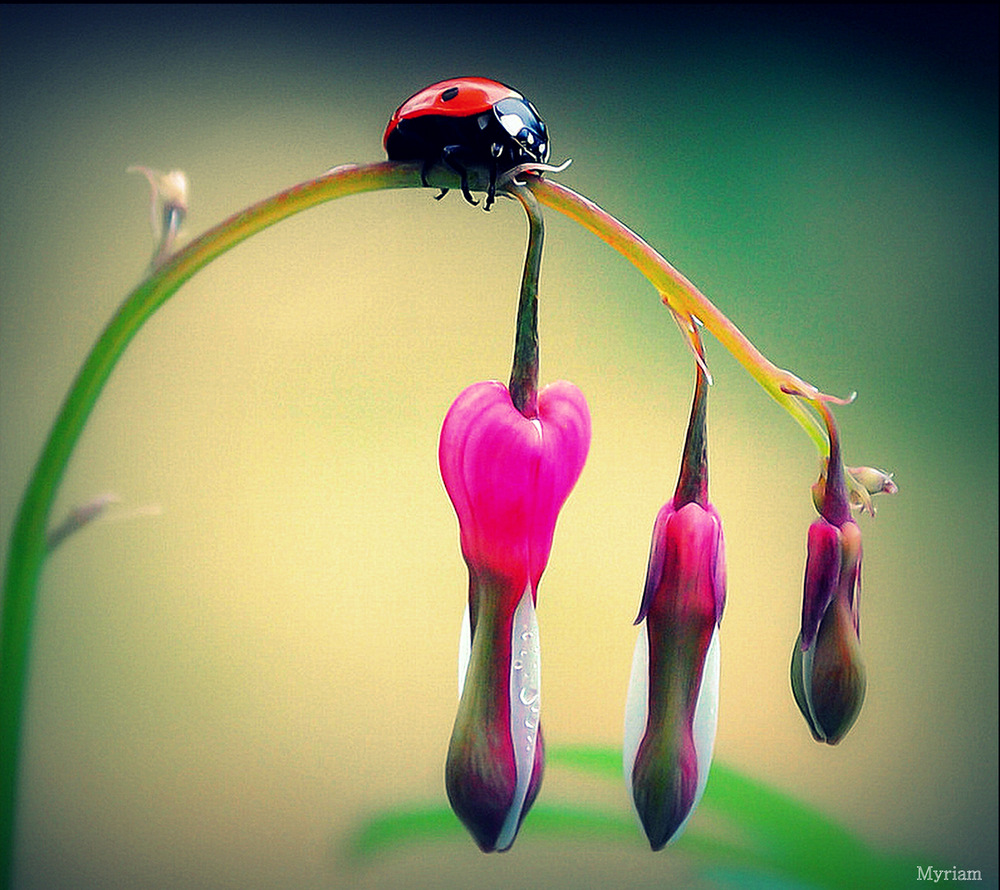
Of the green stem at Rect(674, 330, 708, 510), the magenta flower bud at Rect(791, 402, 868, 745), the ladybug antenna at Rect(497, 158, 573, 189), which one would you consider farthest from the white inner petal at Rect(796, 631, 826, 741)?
the ladybug antenna at Rect(497, 158, 573, 189)

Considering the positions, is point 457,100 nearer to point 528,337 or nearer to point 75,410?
point 528,337

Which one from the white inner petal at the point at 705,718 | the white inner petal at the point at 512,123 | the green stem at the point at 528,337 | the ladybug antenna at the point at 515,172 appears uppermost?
the white inner petal at the point at 512,123

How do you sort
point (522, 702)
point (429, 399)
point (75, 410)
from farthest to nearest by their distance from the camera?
point (429, 399) → point (75, 410) → point (522, 702)

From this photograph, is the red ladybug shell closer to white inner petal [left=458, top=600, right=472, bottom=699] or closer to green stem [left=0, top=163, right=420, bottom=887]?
green stem [left=0, top=163, right=420, bottom=887]

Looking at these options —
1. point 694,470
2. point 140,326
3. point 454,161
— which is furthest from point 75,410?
point 694,470

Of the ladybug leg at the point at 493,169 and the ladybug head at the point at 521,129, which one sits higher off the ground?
the ladybug head at the point at 521,129

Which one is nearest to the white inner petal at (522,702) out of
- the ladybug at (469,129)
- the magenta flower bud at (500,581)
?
the magenta flower bud at (500,581)

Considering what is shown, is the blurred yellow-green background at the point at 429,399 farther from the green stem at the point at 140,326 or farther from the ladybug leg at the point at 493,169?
the ladybug leg at the point at 493,169

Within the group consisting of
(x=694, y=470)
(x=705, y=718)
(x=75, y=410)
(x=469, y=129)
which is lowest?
(x=705, y=718)
